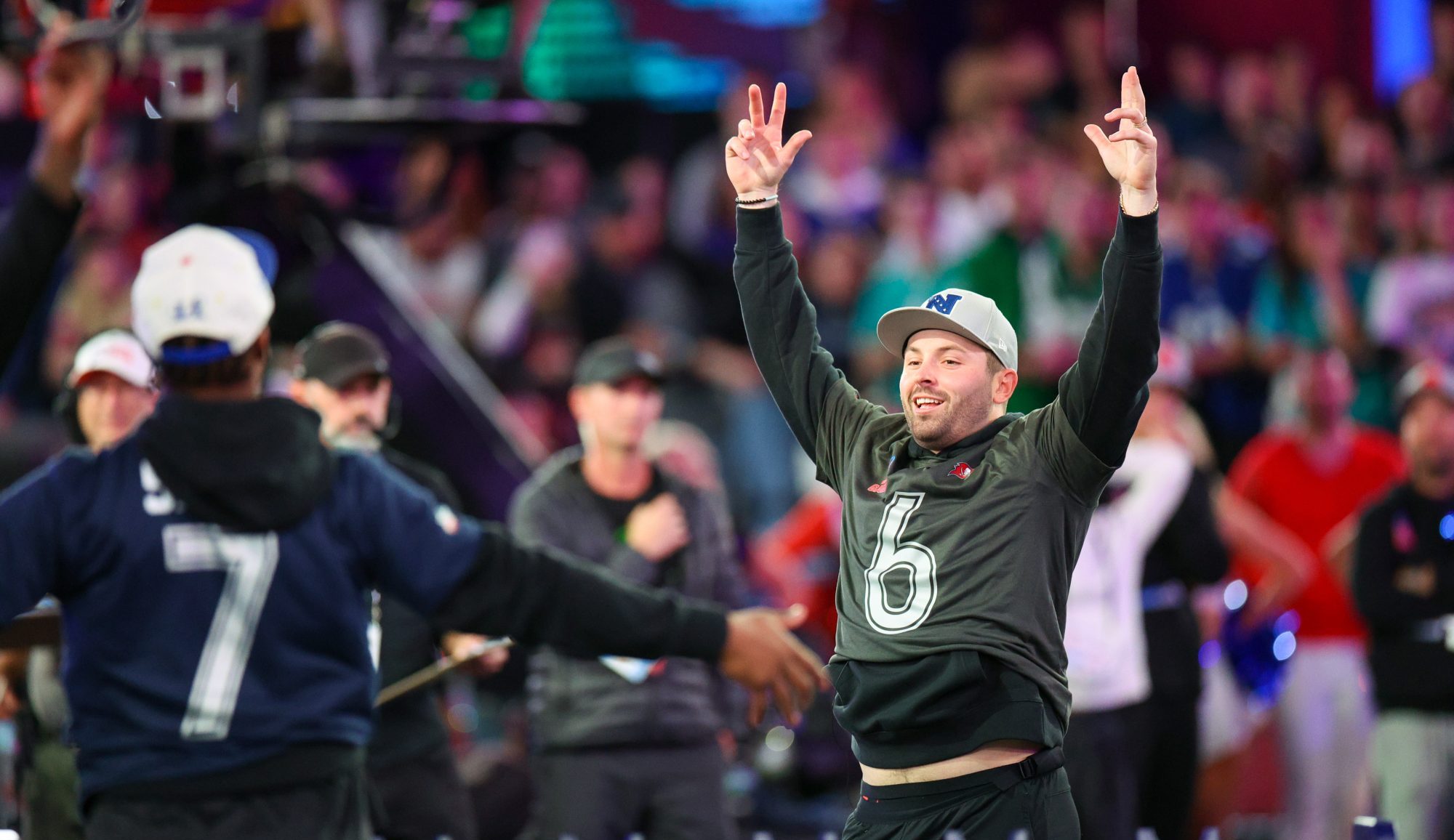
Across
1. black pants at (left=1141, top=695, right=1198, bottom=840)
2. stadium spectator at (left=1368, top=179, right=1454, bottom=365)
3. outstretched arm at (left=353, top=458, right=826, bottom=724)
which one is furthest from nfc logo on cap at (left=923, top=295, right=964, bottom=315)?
stadium spectator at (left=1368, top=179, right=1454, bottom=365)

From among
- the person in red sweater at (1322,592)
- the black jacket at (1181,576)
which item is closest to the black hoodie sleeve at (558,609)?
the black jacket at (1181,576)

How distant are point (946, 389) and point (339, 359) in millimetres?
2564

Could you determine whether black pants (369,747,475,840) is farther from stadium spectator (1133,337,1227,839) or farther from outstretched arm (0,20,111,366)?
stadium spectator (1133,337,1227,839)

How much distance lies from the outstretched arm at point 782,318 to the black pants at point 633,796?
5.99 feet

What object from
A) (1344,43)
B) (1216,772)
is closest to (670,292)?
(1216,772)

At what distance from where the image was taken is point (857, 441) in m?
4.71

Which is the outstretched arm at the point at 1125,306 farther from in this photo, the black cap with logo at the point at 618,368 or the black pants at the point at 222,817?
the black cap with logo at the point at 618,368

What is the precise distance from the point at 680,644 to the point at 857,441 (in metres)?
0.87

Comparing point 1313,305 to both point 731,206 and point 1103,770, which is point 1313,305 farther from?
point 1103,770

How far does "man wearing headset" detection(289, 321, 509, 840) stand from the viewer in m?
6.03

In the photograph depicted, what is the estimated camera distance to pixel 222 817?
12.4ft

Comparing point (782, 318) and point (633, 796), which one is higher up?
point (782, 318)

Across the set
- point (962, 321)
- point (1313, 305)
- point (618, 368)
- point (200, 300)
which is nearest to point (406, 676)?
point (618, 368)

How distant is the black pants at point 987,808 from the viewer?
4227mm
